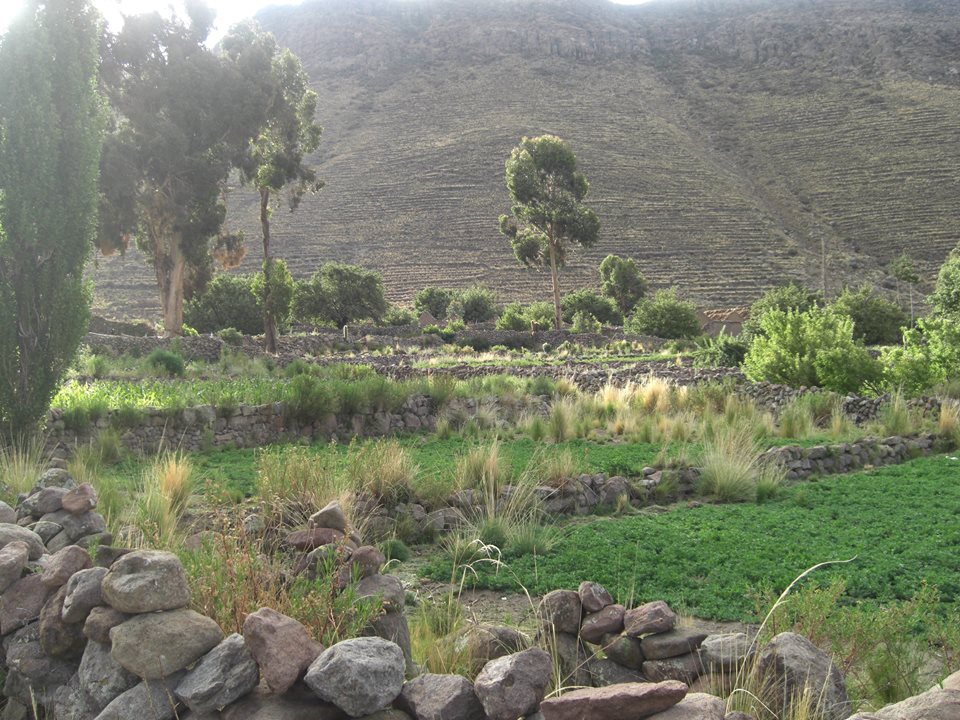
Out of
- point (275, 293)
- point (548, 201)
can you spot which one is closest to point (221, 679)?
point (275, 293)

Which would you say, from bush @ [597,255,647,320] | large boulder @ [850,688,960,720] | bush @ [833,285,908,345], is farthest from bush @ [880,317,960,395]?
bush @ [597,255,647,320]

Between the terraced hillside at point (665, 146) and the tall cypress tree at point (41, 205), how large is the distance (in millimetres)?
41167

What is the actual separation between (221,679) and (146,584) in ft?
1.99

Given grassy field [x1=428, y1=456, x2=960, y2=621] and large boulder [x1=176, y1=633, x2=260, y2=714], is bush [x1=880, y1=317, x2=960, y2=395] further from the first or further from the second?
large boulder [x1=176, y1=633, x2=260, y2=714]

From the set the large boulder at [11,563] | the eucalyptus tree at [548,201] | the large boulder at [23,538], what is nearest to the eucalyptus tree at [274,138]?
the eucalyptus tree at [548,201]

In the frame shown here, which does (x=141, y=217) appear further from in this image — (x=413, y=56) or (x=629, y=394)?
(x=413, y=56)

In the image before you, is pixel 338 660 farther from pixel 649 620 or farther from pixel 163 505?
pixel 163 505

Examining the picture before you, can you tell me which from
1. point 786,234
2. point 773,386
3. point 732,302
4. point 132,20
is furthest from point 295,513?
point 786,234

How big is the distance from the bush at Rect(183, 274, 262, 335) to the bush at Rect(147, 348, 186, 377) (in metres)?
24.4

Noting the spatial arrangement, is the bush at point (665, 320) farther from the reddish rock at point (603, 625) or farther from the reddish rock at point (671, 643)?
the reddish rock at point (671, 643)

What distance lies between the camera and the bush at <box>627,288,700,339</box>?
3884 cm

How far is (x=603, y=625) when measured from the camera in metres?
3.77

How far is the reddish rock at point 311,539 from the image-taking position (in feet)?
15.9

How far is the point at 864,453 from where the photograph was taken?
1079 centimetres
